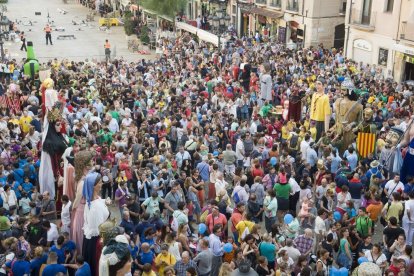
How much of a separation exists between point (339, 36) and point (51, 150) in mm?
26901

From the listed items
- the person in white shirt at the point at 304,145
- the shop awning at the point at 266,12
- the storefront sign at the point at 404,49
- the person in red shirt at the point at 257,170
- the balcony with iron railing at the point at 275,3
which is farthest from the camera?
the balcony with iron railing at the point at 275,3

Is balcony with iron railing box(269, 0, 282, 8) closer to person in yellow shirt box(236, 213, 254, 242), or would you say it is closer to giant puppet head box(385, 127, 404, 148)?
giant puppet head box(385, 127, 404, 148)

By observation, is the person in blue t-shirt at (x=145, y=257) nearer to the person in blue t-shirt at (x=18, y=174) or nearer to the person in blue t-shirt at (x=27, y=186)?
the person in blue t-shirt at (x=27, y=186)

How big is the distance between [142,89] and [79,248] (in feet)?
39.2

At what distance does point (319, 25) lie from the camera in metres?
34.1

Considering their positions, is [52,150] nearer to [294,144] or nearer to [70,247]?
[70,247]

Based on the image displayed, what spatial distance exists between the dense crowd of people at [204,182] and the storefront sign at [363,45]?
8372 millimetres

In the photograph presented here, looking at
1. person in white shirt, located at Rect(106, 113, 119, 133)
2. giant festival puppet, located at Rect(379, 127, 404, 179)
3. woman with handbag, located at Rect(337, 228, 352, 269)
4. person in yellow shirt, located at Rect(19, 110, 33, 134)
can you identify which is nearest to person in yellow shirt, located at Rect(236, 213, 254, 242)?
woman with handbag, located at Rect(337, 228, 352, 269)

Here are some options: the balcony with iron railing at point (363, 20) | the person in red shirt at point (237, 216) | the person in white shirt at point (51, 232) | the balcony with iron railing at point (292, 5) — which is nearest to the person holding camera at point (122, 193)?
the person in white shirt at point (51, 232)

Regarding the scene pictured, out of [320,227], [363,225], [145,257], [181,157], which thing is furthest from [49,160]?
[363,225]

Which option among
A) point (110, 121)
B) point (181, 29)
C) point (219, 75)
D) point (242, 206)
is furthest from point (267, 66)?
point (181, 29)

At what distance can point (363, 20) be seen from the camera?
29141 millimetres

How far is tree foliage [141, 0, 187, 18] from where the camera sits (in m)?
40.9

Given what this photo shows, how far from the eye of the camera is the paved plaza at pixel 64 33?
39.3m
